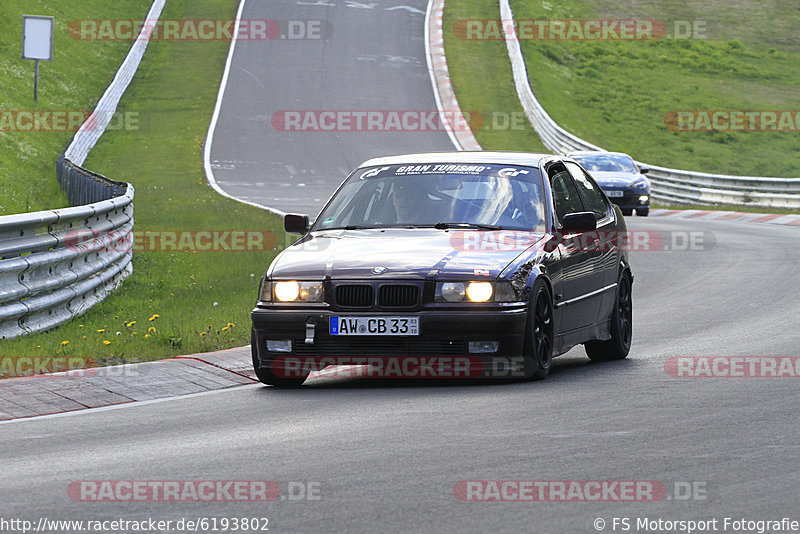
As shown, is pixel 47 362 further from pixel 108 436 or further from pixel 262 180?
pixel 262 180

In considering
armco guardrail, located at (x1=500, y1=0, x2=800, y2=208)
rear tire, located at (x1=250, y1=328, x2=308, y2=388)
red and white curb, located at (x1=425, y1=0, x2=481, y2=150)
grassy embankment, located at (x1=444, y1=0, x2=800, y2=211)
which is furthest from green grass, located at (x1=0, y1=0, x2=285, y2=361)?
armco guardrail, located at (x1=500, y1=0, x2=800, y2=208)

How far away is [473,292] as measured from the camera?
9141mm

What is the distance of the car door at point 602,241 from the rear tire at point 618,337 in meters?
0.13

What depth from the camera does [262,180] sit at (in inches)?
1336

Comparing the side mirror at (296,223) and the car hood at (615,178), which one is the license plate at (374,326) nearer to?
the side mirror at (296,223)

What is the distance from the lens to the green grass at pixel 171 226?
1127 centimetres

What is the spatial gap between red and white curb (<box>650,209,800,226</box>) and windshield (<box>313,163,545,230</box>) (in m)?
20.4

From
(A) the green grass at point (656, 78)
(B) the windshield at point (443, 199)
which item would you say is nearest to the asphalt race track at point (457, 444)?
(B) the windshield at point (443, 199)

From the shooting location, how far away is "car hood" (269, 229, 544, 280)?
9.18 meters

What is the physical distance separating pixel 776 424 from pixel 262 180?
88.0 feet

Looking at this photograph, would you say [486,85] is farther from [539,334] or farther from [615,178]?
[539,334]

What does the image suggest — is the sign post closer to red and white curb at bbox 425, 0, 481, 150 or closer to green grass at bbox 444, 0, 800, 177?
red and white curb at bbox 425, 0, 481, 150

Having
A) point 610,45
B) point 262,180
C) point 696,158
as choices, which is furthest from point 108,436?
point 610,45

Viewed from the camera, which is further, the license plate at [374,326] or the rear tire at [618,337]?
the rear tire at [618,337]
